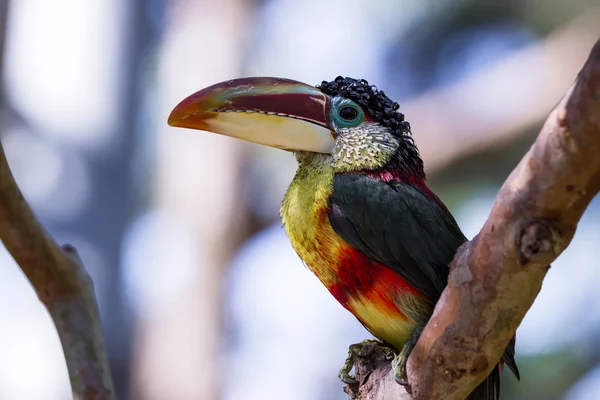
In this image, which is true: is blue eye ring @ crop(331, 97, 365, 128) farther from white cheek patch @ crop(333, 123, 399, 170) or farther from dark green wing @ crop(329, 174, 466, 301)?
dark green wing @ crop(329, 174, 466, 301)

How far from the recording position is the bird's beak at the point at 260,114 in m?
2.51

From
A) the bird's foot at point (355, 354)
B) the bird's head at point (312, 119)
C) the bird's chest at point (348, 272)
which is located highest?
the bird's head at point (312, 119)

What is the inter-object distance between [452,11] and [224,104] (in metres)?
5.68

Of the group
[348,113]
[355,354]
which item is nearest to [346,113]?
[348,113]

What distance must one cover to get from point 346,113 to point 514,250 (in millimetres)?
1254

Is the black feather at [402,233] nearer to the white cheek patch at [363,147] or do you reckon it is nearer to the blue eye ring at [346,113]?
the white cheek patch at [363,147]

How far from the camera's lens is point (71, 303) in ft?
7.33

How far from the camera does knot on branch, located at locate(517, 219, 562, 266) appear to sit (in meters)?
1.53

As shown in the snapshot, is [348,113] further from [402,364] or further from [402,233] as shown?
[402,364]

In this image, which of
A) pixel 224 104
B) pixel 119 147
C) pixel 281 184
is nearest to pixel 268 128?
pixel 224 104

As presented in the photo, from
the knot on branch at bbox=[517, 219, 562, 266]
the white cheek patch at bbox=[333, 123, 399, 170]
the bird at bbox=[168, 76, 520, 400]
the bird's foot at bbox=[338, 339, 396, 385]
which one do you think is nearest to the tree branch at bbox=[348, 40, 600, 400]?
the knot on branch at bbox=[517, 219, 562, 266]

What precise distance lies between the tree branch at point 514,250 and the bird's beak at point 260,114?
914 millimetres

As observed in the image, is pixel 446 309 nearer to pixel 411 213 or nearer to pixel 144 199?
pixel 411 213

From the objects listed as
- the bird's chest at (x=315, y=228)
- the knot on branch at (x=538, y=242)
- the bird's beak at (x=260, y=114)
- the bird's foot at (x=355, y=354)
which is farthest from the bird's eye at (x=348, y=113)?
the knot on branch at (x=538, y=242)
